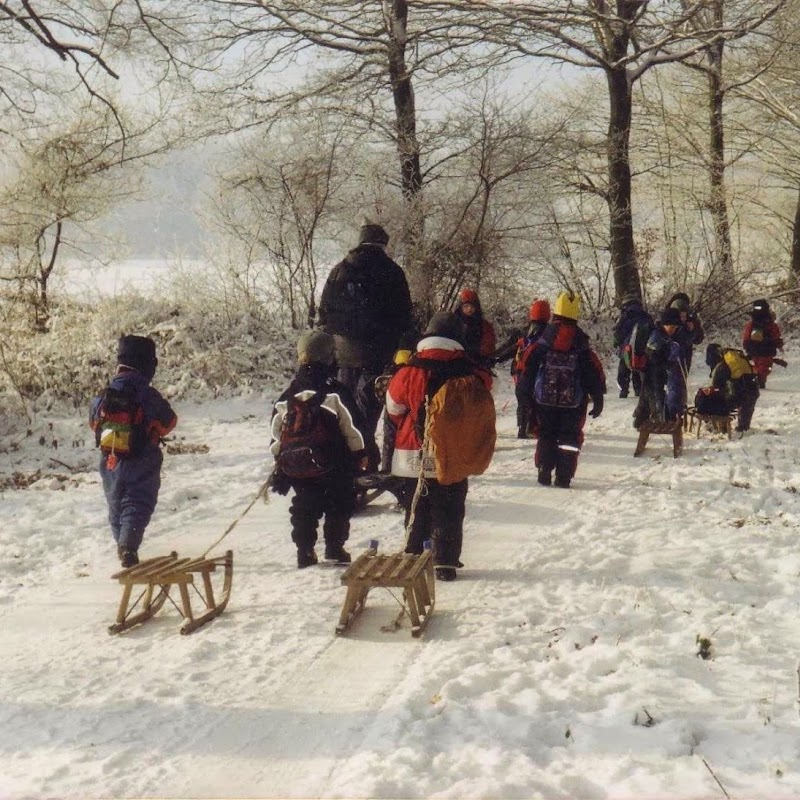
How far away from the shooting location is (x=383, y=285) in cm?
809

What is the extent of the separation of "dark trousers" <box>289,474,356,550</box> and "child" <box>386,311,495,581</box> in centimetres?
43

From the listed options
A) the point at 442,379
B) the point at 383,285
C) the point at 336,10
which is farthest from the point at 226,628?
the point at 336,10

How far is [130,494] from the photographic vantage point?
20.6 feet

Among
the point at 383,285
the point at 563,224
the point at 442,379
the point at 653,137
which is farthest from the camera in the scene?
the point at 653,137

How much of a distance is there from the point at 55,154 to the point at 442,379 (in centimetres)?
1399

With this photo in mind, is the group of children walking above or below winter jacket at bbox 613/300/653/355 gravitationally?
below

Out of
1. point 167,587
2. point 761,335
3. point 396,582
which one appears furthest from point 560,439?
point 761,335

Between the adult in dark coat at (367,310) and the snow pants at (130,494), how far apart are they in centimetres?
233

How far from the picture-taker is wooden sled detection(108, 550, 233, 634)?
5.00 metres

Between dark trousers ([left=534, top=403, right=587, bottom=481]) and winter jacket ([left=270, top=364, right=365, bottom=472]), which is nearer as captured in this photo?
winter jacket ([left=270, top=364, right=365, bottom=472])

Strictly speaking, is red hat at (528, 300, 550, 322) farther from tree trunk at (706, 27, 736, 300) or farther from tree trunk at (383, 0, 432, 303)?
tree trunk at (706, 27, 736, 300)

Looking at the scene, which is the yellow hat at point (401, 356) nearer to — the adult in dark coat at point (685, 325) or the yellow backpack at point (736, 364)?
the yellow backpack at point (736, 364)

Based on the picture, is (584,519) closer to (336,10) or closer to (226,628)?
(226,628)

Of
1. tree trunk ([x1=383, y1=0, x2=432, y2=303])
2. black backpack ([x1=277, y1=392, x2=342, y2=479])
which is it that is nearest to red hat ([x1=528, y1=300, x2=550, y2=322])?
black backpack ([x1=277, y1=392, x2=342, y2=479])
